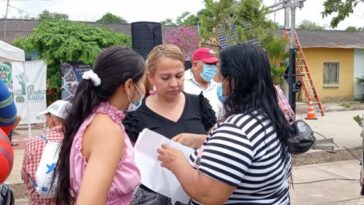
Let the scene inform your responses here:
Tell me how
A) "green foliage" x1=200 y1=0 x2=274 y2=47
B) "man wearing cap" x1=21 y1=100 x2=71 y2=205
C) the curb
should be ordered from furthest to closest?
1. "green foliage" x1=200 y1=0 x2=274 y2=47
2. the curb
3. "man wearing cap" x1=21 y1=100 x2=71 y2=205

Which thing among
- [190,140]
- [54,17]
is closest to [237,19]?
[190,140]

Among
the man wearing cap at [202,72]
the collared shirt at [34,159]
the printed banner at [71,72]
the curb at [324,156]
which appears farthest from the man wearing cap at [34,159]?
the printed banner at [71,72]

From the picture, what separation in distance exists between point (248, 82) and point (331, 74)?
972 inches

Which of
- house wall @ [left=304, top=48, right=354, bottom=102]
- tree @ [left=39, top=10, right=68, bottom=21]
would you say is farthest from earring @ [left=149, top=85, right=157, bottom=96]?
house wall @ [left=304, top=48, right=354, bottom=102]

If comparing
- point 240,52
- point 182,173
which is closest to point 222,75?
point 240,52

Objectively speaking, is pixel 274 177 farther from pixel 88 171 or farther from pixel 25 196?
pixel 25 196

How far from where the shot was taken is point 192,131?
9.18ft

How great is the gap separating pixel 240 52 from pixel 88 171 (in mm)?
788

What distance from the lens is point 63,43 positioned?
508 inches

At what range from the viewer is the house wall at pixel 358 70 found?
83.4 feet

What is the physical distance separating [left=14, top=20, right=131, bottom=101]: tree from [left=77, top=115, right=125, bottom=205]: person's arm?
11.2 metres

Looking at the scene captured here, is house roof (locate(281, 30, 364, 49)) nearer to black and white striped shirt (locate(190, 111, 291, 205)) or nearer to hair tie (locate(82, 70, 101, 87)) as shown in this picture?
black and white striped shirt (locate(190, 111, 291, 205))

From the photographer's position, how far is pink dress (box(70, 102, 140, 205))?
181 cm

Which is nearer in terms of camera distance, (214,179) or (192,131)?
(214,179)
